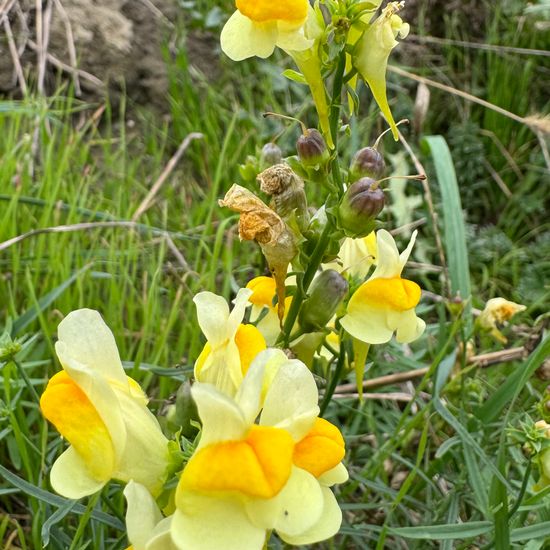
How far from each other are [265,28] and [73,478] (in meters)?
0.45

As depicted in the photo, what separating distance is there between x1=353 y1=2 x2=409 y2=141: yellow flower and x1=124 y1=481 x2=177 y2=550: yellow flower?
1.47ft

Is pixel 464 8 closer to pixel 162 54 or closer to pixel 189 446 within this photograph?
pixel 162 54

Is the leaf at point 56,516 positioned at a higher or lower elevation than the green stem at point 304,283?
lower

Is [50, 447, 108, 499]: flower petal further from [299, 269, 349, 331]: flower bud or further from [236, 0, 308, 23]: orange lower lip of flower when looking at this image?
[236, 0, 308, 23]: orange lower lip of flower

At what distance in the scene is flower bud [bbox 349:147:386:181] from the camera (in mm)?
808

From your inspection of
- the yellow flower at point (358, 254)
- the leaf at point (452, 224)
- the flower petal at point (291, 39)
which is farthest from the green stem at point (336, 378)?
the leaf at point (452, 224)

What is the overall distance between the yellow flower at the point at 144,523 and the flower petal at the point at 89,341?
111 millimetres

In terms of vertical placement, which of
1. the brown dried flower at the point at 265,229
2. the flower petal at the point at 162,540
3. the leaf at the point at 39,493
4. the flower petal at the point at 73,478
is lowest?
the leaf at the point at 39,493

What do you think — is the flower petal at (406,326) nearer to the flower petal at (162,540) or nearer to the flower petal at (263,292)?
the flower petal at (263,292)

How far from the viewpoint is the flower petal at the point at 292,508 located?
56 cm

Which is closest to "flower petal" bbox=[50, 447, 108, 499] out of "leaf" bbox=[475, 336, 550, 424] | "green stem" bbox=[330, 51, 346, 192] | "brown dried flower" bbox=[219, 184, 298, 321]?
"brown dried flower" bbox=[219, 184, 298, 321]

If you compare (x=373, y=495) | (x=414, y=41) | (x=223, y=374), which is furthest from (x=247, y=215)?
(x=414, y=41)

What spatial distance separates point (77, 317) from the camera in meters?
0.66

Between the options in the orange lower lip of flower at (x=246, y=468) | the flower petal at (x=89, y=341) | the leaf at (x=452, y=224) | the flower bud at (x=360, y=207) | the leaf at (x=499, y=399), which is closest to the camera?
the orange lower lip of flower at (x=246, y=468)
